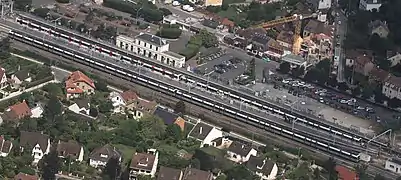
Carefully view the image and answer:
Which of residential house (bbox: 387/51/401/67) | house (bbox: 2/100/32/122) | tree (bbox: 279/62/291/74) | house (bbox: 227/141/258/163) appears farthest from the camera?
residential house (bbox: 387/51/401/67)

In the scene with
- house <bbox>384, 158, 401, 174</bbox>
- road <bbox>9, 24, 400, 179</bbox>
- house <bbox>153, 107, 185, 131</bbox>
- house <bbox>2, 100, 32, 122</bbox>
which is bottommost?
road <bbox>9, 24, 400, 179</bbox>

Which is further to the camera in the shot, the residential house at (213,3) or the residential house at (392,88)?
the residential house at (213,3)

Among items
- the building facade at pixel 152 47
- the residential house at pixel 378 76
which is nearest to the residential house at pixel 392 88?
the residential house at pixel 378 76

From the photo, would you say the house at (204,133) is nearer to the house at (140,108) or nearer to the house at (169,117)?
the house at (169,117)

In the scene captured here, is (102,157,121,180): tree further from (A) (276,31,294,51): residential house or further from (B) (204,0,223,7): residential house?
(B) (204,0,223,7): residential house

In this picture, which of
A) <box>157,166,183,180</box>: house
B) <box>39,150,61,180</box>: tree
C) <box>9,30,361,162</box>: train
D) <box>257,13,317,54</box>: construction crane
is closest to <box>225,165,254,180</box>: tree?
<box>157,166,183,180</box>: house

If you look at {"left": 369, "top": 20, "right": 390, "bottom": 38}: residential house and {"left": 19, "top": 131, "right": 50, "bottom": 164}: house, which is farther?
{"left": 369, "top": 20, "right": 390, "bottom": 38}: residential house

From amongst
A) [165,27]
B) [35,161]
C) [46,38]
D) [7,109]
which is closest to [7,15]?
[46,38]
